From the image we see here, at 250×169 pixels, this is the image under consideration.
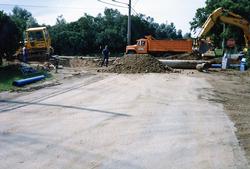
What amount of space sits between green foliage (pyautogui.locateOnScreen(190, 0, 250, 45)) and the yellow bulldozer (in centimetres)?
2370

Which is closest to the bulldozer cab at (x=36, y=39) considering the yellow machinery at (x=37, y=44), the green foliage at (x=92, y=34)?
the yellow machinery at (x=37, y=44)

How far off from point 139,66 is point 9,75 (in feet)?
30.1

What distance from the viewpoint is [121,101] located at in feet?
53.8

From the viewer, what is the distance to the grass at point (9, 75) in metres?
21.2

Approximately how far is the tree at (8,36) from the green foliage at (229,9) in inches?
1177

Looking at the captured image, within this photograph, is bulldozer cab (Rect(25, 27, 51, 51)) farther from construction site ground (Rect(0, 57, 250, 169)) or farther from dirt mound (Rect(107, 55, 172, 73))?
construction site ground (Rect(0, 57, 250, 169))

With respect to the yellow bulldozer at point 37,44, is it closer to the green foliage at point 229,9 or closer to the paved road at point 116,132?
the paved road at point 116,132

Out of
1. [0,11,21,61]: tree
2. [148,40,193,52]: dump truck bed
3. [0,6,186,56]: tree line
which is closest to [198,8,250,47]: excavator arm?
[148,40,193,52]: dump truck bed

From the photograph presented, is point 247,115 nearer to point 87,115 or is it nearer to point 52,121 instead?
point 87,115

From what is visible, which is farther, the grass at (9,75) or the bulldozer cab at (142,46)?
the bulldozer cab at (142,46)

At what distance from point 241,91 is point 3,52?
1675cm

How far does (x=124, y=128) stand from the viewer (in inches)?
456

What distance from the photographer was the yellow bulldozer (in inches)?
1511

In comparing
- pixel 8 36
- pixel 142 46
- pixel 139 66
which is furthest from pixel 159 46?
pixel 8 36
